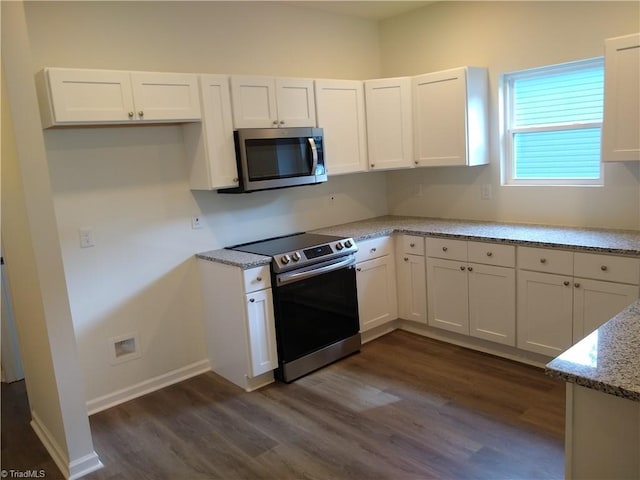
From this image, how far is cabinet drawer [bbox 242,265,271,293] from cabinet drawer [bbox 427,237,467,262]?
133 centimetres

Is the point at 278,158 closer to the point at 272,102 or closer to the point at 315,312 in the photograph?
the point at 272,102

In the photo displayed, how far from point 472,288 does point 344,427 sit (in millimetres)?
1459

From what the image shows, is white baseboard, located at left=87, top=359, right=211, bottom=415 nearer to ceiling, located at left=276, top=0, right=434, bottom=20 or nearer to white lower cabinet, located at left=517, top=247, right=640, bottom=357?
white lower cabinet, located at left=517, top=247, right=640, bottom=357

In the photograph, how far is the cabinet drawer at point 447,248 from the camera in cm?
361

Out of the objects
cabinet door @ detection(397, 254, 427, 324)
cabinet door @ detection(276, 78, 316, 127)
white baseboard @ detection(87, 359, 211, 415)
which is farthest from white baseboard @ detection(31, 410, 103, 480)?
cabinet door @ detection(397, 254, 427, 324)

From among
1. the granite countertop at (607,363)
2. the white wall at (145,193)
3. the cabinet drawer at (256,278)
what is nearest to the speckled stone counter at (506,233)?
the white wall at (145,193)

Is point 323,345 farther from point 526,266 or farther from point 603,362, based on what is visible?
point 603,362

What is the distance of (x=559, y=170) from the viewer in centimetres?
368

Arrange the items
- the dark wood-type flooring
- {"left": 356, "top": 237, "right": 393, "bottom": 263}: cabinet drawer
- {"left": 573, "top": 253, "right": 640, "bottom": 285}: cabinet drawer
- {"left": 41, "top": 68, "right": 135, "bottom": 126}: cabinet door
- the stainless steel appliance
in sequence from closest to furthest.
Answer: the dark wood-type flooring, {"left": 41, "top": 68, "right": 135, "bottom": 126}: cabinet door, {"left": 573, "top": 253, "right": 640, "bottom": 285}: cabinet drawer, the stainless steel appliance, {"left": 356, "top": 237, "right": 393, "bottom": 263}: cabinet drawer

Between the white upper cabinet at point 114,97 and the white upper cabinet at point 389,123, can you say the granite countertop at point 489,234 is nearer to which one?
the white upper cabinet at point 389,123

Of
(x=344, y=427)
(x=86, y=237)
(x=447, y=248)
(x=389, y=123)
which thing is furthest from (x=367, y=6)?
(x=344, y=427)

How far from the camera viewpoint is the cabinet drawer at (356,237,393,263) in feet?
12.6

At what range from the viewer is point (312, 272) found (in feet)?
11.2

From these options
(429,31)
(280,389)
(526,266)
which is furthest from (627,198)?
(280,389)
